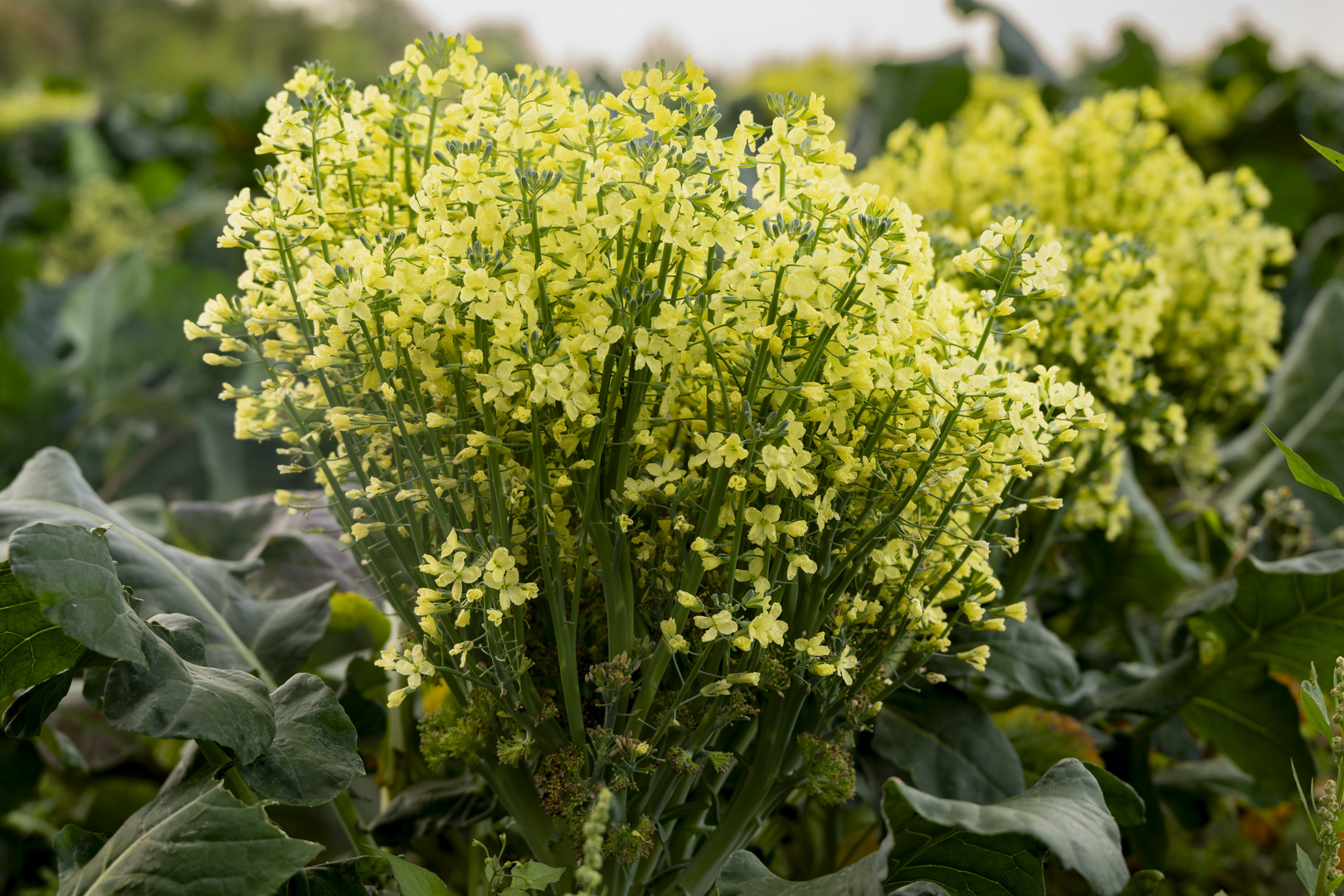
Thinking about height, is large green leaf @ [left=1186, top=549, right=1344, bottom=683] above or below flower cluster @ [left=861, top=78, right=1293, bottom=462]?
below

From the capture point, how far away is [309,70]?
30.1 inches

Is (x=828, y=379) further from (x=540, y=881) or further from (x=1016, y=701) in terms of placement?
(x=1016, y=701)

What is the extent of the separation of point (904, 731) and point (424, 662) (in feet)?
1.81

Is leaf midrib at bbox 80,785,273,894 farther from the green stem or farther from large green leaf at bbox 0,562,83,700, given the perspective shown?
large green leaf at bbox 0,562,83,700

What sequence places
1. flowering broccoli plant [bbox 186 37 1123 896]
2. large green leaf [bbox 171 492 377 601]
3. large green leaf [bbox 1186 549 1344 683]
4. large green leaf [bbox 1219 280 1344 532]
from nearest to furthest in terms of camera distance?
flowering broccoli plant [bbox 186 37 1123 896]
large green leaf [bbox 1186 549 1344 683]
large green leaf [bbox 171 492 377 601]
large green leaf [bbox 1219 280 1344 532]

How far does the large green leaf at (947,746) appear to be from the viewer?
973mm

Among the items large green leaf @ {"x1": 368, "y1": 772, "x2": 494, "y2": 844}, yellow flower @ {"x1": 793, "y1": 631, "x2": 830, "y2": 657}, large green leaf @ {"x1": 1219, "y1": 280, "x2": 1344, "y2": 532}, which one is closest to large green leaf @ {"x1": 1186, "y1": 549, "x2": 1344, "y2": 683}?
large green leaf @ {"x1": 1219, "y1": 280, "x2": 1344, "y2": 532}

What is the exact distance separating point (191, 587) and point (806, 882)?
76 centimetres

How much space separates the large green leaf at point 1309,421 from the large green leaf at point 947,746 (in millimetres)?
1011

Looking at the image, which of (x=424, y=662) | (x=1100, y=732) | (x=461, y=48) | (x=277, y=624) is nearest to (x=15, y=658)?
(x=277, y=624)

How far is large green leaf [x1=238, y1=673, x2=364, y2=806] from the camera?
761 millimetres

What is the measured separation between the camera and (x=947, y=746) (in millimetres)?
1000

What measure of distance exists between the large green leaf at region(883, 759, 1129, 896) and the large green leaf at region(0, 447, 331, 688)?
675 mm

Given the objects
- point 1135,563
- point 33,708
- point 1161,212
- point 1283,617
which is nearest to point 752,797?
point 33,708
